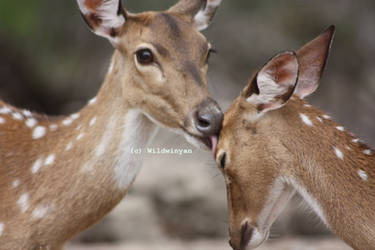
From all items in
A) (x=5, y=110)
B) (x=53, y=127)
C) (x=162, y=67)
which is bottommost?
(x=5, y=110)

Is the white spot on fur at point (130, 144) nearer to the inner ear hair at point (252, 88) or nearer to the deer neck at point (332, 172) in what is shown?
the inner ear hair at point (252, 88)

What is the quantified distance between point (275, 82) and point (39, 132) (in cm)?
212

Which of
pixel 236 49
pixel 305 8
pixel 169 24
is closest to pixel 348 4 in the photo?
pixel 305 8

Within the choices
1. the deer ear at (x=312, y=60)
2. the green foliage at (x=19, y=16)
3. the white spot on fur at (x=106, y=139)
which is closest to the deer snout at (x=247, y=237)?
the deer ear at (x=312, y=60)

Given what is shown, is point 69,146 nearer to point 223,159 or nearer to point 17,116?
point 17,116

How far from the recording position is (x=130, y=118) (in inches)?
204

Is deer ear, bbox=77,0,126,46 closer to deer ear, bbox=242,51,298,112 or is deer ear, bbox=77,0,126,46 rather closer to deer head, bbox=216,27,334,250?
deer head, bbox=216,27,334,250

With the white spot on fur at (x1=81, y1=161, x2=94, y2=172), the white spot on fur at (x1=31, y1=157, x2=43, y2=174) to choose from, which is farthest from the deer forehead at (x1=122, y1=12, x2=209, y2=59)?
the white spot on fur at (x1=31, y1=157, x2=43, y2=174)

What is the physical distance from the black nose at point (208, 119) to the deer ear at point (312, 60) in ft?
2.22

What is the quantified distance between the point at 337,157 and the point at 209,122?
3.10 ft

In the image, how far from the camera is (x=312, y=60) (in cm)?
494

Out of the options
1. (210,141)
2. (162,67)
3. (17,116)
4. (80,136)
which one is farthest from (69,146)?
(210,141)

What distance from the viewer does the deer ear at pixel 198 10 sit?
5664 millimetres

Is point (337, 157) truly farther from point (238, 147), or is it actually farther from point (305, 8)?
point (305, 8)
